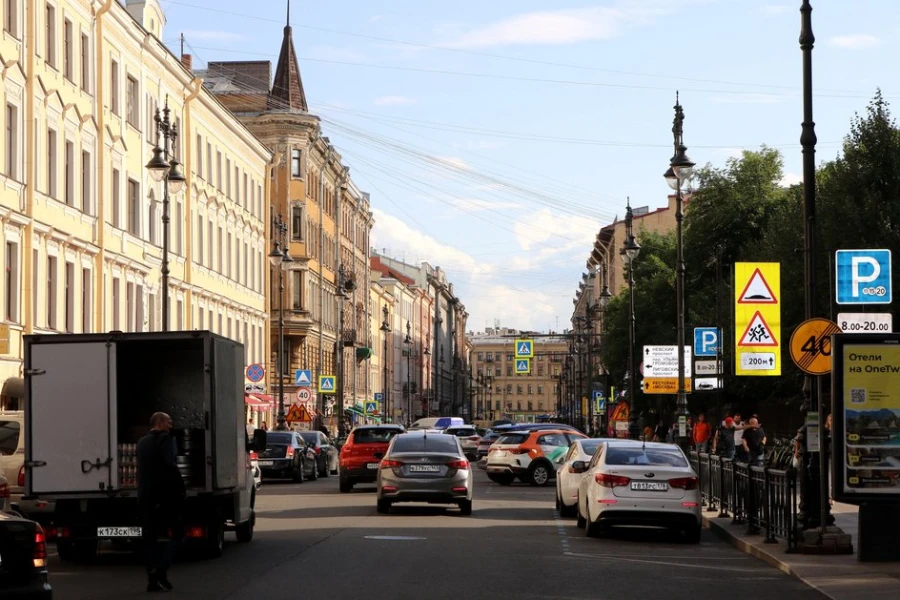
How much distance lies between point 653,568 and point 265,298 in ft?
212

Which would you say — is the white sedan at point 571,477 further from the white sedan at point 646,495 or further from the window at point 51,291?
the window at point 51,291

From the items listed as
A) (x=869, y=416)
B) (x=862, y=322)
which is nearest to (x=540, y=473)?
(x=862, y=322)

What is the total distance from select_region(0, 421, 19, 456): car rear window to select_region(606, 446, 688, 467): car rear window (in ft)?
28.6

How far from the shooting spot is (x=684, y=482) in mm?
22875

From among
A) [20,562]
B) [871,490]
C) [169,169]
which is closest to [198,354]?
[871,490]

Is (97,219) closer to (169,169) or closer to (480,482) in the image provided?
(169,169)

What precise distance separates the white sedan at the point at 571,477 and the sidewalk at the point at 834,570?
535 centimetres

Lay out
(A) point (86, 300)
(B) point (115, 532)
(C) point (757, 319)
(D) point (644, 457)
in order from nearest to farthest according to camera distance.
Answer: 1. (B) point (115, 532)
2. (D) point (644, 457)
3. (C) point (757, 319)
4. (A) point (86, 300)

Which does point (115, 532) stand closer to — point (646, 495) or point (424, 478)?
point (646, 495)

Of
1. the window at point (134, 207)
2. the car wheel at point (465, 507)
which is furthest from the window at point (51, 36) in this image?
the car wheel at point (465, 507)

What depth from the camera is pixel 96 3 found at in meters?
48.3

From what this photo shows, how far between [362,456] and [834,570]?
73.1 ft

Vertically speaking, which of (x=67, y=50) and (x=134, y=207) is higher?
(x=67, y=50)

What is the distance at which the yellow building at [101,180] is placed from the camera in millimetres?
41344
